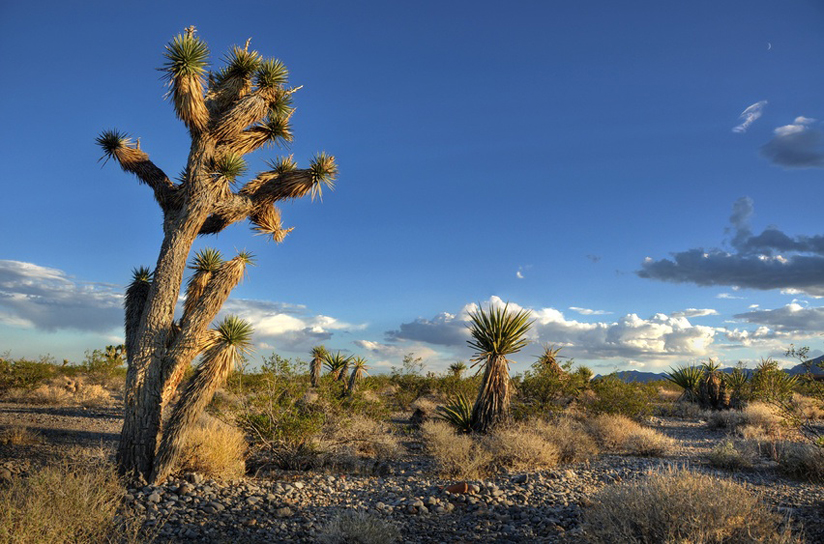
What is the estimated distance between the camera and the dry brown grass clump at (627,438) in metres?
12.5

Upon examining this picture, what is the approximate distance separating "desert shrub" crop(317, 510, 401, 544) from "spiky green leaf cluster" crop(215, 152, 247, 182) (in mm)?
7084

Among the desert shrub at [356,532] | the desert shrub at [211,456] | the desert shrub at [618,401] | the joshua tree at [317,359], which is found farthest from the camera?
the joshua tree at [317,359]

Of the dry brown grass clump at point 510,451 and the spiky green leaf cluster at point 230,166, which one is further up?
the spiky green leaf cluster at point 230,166

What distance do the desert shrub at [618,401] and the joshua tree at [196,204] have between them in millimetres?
12097

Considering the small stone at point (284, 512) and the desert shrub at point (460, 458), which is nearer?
the small stone at point (284, 512)

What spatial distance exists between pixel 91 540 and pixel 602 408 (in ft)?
50.2

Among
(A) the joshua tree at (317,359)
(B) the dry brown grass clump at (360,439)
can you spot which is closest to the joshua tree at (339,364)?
(A) the joshua tree at (317,359)

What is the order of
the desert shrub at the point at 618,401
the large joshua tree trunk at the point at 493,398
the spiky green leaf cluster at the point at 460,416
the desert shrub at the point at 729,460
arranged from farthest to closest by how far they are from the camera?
the desert shrub at the point at 618,401 → the spiky green leaf cluster at the point at 460,416 → the large joshua tree trunk at the point at 493,398 → the desert shrub at the point at 729,460

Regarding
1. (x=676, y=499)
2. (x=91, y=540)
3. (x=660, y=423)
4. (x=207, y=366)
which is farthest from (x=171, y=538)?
(x=660, y=423)

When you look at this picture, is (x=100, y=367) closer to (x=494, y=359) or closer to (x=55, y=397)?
(x=55, y=397)

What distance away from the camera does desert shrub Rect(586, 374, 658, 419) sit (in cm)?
1709

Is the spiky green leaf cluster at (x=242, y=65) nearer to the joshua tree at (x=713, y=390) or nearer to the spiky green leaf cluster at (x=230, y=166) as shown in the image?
the spiky green leaf cluster at (x=230, y=166)

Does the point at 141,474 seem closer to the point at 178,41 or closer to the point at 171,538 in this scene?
the point at 171,538

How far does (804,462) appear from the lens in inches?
399
